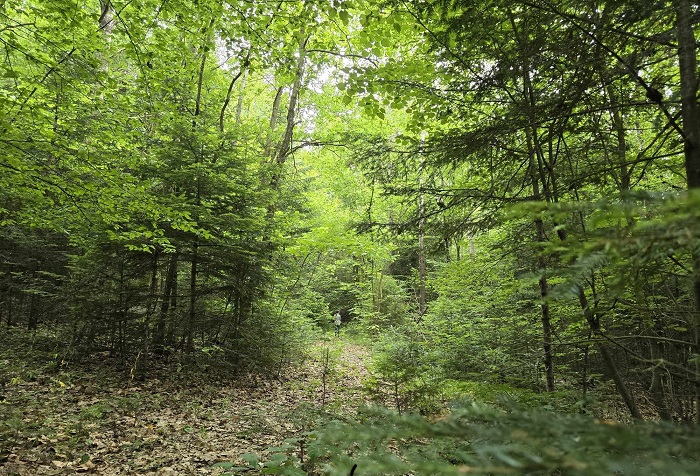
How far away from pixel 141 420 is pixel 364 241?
592 centimetres

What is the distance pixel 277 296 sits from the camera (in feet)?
31.8

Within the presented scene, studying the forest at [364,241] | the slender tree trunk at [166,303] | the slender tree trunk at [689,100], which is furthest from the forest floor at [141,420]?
the slender tree trunk at [689,100]

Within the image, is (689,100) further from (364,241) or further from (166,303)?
(166,303)

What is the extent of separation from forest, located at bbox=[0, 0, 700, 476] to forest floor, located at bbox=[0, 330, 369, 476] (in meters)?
0.05

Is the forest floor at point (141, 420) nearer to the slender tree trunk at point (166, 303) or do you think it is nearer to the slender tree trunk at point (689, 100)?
the slender tree trunk at point (166, 303)

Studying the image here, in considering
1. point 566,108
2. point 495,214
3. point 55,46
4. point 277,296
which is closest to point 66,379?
point 277,296

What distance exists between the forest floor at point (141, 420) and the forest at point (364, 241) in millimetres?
51

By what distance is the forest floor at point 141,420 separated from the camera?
3949mm

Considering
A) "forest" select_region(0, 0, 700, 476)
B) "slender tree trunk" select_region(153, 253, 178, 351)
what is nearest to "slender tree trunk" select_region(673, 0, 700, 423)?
"forest" select_region(0, 0, 700, 476)

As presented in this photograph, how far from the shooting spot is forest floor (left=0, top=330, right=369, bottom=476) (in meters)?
3.95

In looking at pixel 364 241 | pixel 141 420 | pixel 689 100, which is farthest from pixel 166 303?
pixel 689 100

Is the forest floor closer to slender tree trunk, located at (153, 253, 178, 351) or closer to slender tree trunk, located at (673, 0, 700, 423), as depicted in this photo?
slender tree trunk, located at (153, 253, 178, 351)

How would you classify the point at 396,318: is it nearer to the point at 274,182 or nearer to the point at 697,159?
the point at 274,182

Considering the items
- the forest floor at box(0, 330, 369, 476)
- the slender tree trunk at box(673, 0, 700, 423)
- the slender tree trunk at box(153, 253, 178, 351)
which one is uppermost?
the slender tree trunk at box(673, 0, 700, 423)
